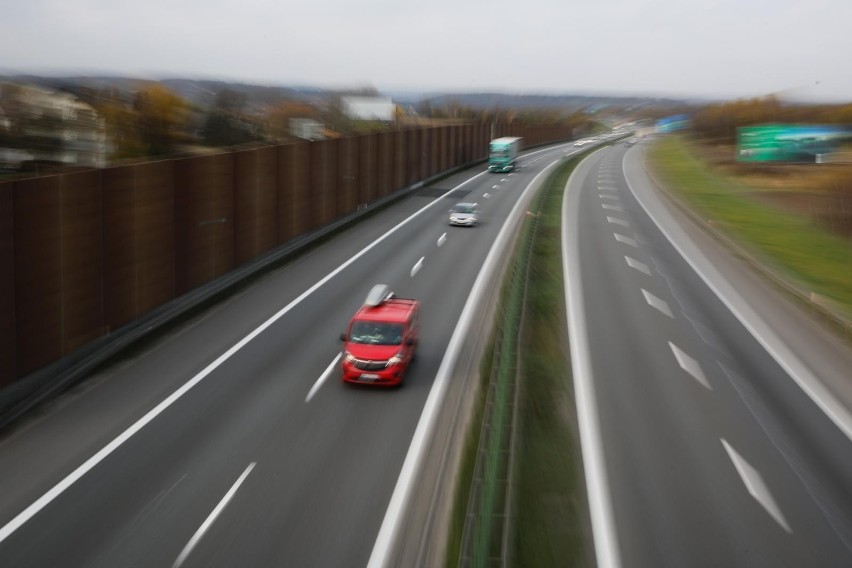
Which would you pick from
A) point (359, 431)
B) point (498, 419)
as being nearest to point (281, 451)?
point (359, 431)

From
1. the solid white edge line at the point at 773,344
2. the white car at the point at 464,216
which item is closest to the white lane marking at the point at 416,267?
the white car at the point at 464,216

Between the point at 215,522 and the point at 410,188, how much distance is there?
155 ft

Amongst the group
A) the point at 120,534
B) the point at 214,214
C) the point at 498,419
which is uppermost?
the point at 214,214

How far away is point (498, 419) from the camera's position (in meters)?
15.4

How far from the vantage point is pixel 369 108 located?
102625mm

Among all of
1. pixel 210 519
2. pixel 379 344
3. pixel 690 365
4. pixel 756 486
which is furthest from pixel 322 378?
pixel 756 486

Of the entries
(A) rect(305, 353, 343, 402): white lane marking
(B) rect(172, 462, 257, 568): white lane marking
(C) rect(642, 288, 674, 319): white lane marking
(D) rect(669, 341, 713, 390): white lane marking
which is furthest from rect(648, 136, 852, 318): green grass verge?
(B) rect(172, 462, 257, 568): white lane marking

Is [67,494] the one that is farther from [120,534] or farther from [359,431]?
[359,431]

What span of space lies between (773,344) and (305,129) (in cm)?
4451

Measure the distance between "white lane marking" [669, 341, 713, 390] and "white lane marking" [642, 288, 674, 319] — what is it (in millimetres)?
3942

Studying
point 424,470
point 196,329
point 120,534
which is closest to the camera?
point 120,534

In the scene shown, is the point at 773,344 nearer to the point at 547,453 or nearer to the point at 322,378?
the point at 547,453

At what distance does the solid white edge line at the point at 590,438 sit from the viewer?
12.6 meters

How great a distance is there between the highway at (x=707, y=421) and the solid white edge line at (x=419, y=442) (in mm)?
3040
